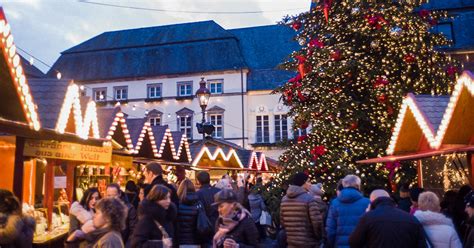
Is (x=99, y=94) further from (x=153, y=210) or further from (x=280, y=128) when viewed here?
(x=153, y=210)

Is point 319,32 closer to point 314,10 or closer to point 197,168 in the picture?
point 314,10

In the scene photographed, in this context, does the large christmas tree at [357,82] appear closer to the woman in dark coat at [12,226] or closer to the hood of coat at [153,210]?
the hood of coat at [153,210]

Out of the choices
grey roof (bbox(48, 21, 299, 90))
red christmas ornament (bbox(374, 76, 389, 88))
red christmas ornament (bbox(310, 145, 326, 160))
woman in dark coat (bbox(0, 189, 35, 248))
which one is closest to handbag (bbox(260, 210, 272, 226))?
red christmas ornament (bbox(310, 145, 326, 160))

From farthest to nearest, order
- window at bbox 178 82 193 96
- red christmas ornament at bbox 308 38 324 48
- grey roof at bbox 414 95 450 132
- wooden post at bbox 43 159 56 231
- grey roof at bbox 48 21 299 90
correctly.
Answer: window at bbox 178 82 193 96
grey roof at bbox 48 21 299 90
red christmas ornament at bbox 308 38 324 48
wooden post at bbox 43 159 56 231
grey roof at bbox 414 95 450 132

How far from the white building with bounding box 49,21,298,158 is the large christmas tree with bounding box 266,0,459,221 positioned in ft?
86.0

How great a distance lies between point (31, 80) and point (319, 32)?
8.72 meters

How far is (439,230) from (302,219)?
6.23 ft

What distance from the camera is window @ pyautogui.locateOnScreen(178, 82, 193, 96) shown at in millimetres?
43344

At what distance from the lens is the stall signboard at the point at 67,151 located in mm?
8719

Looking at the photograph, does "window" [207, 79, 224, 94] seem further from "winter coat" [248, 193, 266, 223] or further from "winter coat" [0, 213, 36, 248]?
"winter coat" [0, 213, 36, 248]

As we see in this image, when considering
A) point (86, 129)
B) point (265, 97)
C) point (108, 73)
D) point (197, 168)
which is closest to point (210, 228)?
point (86, 129)

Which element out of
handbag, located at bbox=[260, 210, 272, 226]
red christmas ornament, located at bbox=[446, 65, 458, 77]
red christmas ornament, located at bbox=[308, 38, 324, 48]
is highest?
red christmas ornament, located at bbox=[308, 38, 324, 48]

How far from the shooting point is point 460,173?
33.2 feet

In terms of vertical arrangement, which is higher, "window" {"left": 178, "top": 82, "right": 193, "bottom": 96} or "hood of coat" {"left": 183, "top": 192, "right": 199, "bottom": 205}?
"window" {"left": 178, "top": 82, "right": 193, "bottom": 96}
